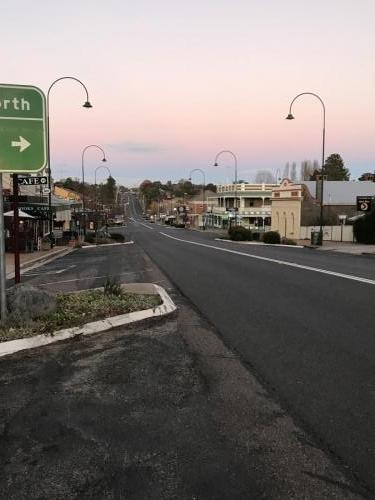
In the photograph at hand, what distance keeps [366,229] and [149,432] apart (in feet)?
137

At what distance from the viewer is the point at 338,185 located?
75.7 m

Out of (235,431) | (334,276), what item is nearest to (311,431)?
(235,431)

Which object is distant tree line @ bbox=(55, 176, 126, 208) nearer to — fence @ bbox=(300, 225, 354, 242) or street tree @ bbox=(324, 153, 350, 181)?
fence @ bbox=(300, 225, 354, 242)

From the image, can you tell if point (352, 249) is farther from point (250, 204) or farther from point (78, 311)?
point (250, 204)

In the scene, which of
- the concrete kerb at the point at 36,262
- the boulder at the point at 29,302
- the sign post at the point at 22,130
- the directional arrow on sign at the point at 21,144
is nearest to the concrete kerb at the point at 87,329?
the boulder at the point at 29,302

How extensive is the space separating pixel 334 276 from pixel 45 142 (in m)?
9.60

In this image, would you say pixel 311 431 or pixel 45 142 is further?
pixel 45 142

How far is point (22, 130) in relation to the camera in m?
7.42

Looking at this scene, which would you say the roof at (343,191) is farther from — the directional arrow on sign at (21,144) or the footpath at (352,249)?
the directional arrow on sign at (21,144)

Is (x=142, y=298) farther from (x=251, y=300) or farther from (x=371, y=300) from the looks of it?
(x=371, y=300)

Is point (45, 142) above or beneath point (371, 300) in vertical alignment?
above

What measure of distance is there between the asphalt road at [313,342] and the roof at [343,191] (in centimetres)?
5824

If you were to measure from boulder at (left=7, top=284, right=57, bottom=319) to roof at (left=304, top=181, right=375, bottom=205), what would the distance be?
64022mm

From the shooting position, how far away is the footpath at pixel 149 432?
332 cm
